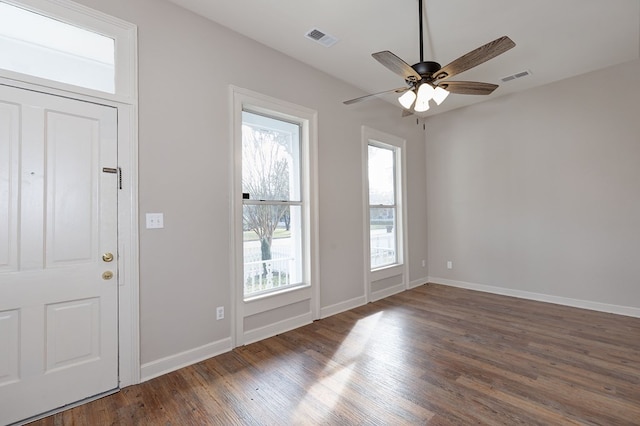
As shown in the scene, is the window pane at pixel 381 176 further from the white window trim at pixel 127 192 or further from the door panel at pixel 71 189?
the door panel at pixel 71 189

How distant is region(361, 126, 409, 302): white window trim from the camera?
4285 mm

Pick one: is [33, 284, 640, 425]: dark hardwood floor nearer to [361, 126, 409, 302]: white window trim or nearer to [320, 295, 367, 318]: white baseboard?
[320, 295, 367, 318]: white baseboard

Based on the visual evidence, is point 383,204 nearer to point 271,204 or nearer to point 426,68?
point 271,204

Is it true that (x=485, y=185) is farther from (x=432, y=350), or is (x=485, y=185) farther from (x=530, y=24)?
(x=432, y=350)

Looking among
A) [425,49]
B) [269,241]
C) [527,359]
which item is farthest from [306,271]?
[425,49]

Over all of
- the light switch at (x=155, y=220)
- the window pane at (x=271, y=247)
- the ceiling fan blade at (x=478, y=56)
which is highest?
the ceiling fan blade at (x=478, y=56)

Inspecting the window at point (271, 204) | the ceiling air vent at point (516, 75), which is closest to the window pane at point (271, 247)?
the window at point (271, 204)

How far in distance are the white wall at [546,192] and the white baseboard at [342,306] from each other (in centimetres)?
201

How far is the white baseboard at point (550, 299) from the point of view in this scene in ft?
12.0

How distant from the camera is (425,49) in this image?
3.28m

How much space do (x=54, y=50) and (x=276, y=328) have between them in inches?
119

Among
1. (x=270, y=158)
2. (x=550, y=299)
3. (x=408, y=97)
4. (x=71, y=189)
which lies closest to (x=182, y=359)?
(x=71, y=189)

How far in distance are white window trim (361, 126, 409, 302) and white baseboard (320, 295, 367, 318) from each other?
5.6 inches

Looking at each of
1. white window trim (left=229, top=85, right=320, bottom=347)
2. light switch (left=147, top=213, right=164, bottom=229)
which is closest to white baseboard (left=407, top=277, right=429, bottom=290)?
white window trim (left=229, top=85, right=320, bottom=347)
